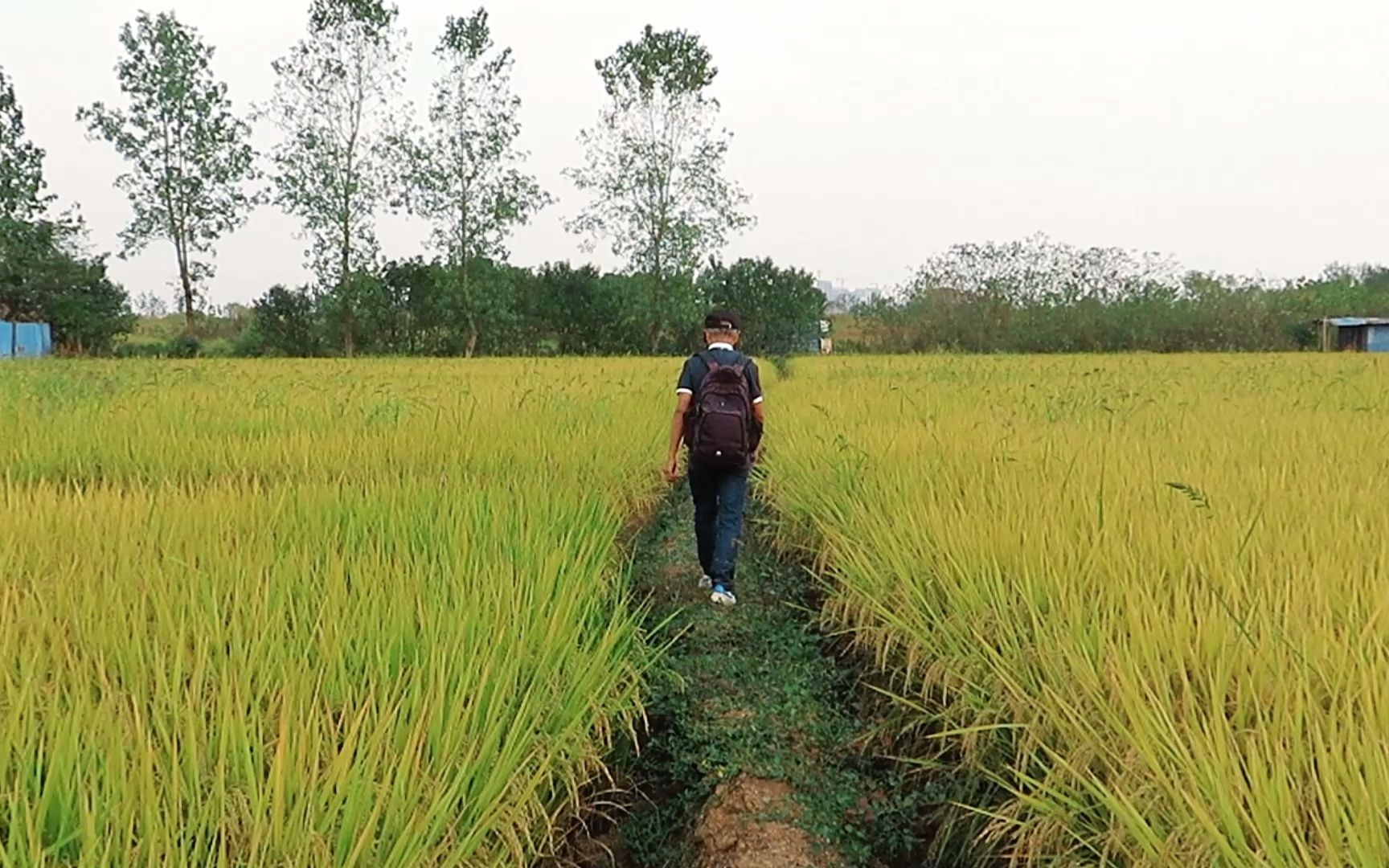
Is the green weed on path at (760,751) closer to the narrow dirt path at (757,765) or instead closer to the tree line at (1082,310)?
the narrow dirt path at (757,765)

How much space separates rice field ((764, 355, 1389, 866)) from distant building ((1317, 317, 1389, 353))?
109 ft

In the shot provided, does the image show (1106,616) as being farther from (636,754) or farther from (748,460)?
(748,460)

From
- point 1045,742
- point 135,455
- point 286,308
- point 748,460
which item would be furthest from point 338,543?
point 286,308

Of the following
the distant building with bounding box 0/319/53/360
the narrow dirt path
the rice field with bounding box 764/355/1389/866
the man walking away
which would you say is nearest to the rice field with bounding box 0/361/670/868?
the narrow dirt path

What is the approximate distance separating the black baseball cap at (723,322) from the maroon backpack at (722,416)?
0.47 feet

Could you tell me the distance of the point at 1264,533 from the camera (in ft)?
8.84

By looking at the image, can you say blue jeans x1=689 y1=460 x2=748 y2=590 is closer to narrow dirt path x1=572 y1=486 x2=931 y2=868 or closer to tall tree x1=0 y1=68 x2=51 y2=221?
narrow dirt path x1=572 y1=486 x2=931 y2=868

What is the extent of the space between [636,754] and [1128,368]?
14.6 meters

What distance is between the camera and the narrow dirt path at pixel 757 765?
2182 mm

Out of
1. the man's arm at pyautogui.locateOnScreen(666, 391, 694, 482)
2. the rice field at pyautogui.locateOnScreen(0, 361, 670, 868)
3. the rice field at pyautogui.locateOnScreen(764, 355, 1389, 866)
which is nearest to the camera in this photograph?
the rice field at pyautogui.locateOnScreen(0, 361, 670, 868)

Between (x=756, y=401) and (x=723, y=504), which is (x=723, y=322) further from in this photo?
(x=723, y=504)

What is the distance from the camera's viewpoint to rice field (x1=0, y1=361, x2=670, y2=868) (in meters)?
1.27

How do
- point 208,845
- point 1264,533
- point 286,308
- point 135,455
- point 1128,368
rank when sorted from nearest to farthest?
point 208,845 < point 1264,533 < point 135,455 < point 1128,368 < point 286,308

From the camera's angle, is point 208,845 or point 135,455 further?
point 135,455
